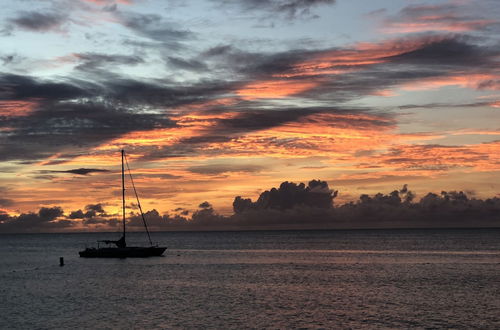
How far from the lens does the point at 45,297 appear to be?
74.0 metres

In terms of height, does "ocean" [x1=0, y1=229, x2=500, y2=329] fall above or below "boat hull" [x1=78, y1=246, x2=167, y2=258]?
below

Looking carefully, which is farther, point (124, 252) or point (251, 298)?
point (124, 252)

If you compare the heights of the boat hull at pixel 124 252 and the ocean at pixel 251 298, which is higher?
the boat hull at pixel 124 252

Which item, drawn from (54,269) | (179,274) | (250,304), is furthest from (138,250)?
(250,304)

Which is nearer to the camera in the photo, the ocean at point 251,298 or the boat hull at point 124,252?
the ocean at point 251,298

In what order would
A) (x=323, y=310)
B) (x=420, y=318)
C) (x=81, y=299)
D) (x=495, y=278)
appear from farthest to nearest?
(x=495, y=278), (x=81, y=299), (x=323, y=310), (x=420, y=318)

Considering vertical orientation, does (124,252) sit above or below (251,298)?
above

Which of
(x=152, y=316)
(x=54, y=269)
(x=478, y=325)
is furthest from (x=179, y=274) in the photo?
(x=478, y=325)

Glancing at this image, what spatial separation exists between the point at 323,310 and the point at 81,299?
2983 cm

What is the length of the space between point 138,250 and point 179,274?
38.0 m

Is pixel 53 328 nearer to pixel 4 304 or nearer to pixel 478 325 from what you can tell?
pixel 4 304

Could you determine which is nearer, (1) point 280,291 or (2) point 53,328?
(2) point 53,328

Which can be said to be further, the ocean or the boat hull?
the boat hull

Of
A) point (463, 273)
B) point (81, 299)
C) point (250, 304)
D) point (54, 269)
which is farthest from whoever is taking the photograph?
point (54, 269)
